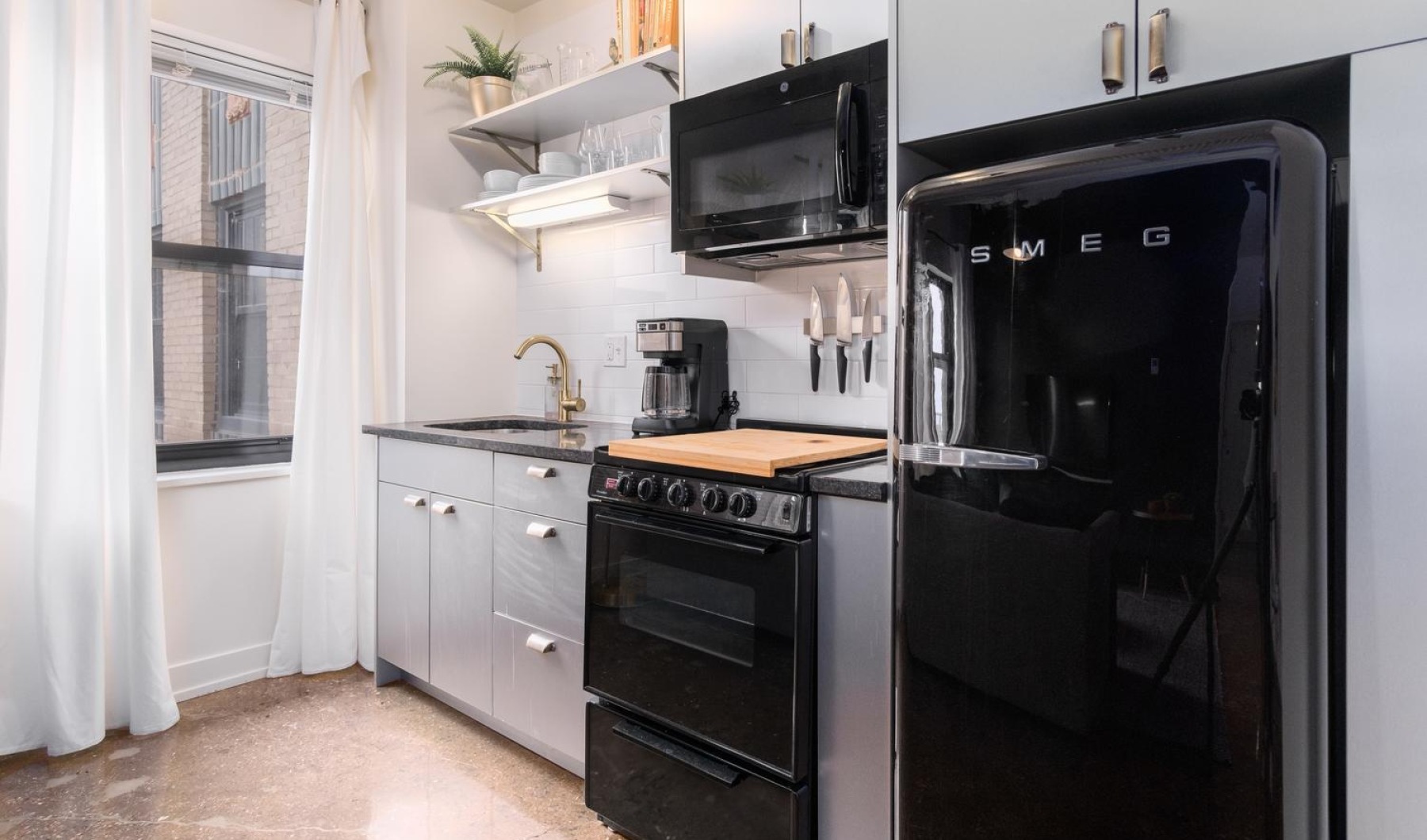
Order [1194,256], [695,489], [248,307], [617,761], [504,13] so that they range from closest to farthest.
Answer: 1. [1194,256]
2. [695,489]
3. [617,761]
4. [248,307]
5. [504,13]

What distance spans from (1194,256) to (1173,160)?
0.14 m

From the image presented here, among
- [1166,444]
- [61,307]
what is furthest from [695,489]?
[61,307]

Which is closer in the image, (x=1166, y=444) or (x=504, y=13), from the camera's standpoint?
(x=1166, y=444)

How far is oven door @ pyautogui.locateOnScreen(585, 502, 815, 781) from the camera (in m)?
1.57

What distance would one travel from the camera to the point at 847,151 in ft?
5.64

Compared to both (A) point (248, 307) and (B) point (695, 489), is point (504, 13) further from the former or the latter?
(B) point (695, 489)

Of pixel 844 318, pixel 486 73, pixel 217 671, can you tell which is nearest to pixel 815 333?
pixel 844 318

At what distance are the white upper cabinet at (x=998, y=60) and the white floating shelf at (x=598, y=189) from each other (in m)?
1.03

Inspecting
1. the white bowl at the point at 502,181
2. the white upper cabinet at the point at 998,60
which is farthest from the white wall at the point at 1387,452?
the white bowl at the point at 502,181

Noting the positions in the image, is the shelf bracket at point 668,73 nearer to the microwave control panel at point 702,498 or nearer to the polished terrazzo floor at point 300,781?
the microwave control panel at point 702,498

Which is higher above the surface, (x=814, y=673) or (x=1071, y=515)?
(x=1071, y=515)

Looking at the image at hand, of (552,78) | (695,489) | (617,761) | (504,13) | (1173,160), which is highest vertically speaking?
(504,13)

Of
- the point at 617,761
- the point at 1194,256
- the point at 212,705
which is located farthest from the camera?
the point at 212,705

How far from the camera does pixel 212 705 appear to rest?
2707mm
